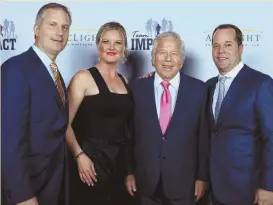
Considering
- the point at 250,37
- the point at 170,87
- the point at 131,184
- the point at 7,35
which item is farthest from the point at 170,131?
the point at 7,35

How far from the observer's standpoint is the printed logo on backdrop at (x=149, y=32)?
1567 millimetres

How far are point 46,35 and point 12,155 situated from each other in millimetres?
459

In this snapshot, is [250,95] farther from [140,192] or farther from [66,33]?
[66,33]

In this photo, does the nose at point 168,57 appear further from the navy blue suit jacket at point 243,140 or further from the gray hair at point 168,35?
the navy blue suit jacket at point 243,140

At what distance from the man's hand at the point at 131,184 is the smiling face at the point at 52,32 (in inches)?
21.8

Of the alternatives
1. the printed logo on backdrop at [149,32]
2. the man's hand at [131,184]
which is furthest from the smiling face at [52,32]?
the man's hand at [131,184]

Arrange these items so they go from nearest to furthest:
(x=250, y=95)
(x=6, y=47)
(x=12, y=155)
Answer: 1. (x=12, y=155)
2. (x=250, y=95)
3. (x=6, y=47)

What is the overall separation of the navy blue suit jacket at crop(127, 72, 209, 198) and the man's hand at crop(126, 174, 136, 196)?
0.03m

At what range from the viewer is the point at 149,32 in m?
1.57

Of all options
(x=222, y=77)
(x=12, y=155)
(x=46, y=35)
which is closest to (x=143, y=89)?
(x=222, y=77)

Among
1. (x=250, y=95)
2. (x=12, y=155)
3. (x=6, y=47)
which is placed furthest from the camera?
(x=6, y=47)

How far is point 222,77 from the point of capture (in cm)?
155

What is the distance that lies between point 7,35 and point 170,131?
0.75m

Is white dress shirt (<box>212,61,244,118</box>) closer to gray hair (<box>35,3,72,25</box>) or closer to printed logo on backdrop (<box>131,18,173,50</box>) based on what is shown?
printed logo on backdrop (<box>131,18,173,50</box>)
